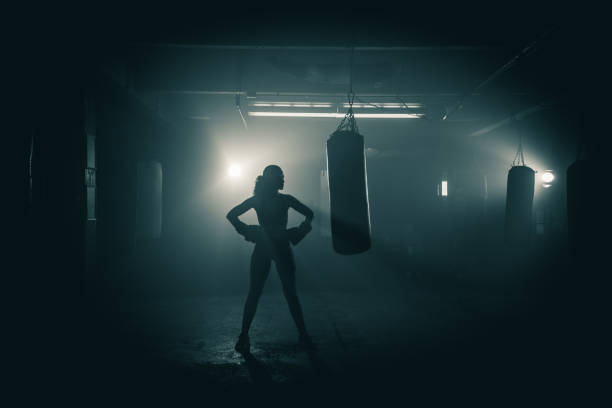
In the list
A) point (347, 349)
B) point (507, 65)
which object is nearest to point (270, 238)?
point (347, 349)

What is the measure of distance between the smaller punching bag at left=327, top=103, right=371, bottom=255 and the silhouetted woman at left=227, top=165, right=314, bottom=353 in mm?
300

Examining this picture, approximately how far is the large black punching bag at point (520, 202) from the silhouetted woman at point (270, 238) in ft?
16.2

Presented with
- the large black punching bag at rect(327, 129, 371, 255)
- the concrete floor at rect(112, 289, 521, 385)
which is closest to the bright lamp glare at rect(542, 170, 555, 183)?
the concrete floor at rect(112, 289, 521, 385)

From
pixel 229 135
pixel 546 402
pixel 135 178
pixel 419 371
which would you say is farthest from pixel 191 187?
pixel 546 402

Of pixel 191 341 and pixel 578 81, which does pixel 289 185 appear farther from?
pixel 191 341

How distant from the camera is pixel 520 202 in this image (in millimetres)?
7094

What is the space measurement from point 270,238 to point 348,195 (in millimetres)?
745

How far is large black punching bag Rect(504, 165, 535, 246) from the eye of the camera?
23.1 feet

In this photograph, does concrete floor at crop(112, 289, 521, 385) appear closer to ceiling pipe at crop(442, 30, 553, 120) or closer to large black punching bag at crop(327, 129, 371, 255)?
large black punching bag at crop(327, 129, 371, 255)

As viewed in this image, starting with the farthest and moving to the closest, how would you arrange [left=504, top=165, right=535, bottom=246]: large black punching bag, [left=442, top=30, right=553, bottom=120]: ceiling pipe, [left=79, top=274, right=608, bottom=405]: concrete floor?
[left=504, top=165, right=535, bottom=246]: large black punching bag
[left=442, top=30, right=553, bottom=120]: ceiling pipe
[left=79, top=274, right=608, bottom=405]: concrete floor

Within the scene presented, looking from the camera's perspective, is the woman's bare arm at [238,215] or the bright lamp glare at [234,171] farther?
the bright lamp glare at [234,171]

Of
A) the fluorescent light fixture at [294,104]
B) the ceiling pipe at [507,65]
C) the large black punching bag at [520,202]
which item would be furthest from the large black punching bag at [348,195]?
the large black punching bag at [520,202]

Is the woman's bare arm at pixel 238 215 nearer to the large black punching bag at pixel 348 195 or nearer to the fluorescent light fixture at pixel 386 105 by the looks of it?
the large black punching bag at pixel 348 195

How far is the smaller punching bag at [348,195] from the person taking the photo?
Answer: 134 inches
